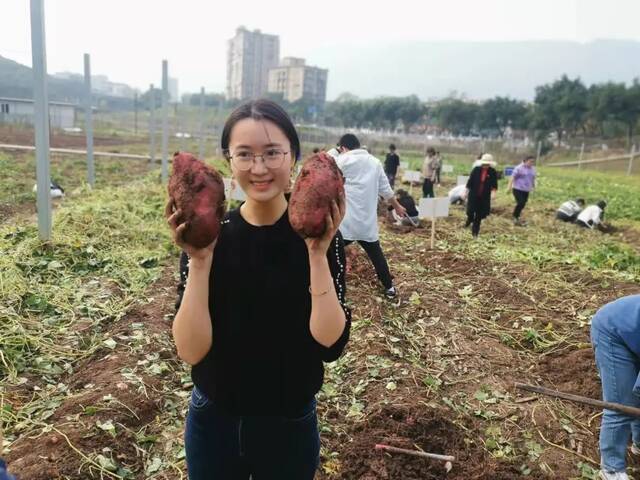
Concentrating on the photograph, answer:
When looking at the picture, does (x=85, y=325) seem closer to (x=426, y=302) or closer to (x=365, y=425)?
(x=365, y=425)

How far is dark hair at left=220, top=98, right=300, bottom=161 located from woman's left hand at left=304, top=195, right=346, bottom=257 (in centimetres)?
29

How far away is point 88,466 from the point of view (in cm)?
264

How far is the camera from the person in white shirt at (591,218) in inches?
441

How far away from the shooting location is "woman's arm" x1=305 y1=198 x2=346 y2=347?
125 cm

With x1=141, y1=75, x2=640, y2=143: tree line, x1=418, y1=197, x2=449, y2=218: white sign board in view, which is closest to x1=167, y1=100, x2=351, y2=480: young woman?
x1=418, y1=197, x2=449, y2=218: white sign board

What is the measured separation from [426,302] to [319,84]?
92.8 metres

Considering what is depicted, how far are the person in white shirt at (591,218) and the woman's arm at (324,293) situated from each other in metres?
11.5

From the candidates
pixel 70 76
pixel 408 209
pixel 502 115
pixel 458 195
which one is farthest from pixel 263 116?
pixel 502 115

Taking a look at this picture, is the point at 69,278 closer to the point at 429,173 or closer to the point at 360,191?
the point at 360,191

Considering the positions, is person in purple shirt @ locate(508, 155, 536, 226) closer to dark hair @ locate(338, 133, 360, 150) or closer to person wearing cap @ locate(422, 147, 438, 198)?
person wearing cap @ locate(422, 147, 438, 198)

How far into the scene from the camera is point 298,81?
91.2m

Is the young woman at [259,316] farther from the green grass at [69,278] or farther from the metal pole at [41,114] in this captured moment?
the metal pole at [41,114]

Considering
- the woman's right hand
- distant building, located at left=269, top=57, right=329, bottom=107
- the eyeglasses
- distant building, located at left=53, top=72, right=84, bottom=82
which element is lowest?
the woman's right hand

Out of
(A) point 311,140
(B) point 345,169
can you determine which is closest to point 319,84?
(A) point 311,140
